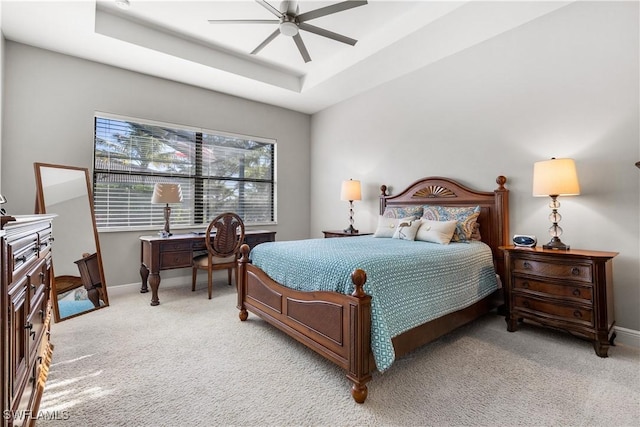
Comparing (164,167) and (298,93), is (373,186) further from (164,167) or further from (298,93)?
(164,167)

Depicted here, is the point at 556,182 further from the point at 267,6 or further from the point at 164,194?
the point at 164,194

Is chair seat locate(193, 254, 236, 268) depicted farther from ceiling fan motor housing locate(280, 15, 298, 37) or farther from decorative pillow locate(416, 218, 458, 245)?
ceiling fan motor housing locate(280, 15, 298, 37)

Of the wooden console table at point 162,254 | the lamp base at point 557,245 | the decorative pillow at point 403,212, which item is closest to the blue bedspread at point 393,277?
the lamp base at point 557,245

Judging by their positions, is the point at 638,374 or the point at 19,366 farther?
the point at 638,374

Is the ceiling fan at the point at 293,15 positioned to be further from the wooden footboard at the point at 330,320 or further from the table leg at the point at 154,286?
the table leg at the point at 154,286

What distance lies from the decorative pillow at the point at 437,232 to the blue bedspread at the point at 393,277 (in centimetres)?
14

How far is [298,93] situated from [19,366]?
423 centimetres

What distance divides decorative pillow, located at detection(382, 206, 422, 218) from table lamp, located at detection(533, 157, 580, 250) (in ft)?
4.03

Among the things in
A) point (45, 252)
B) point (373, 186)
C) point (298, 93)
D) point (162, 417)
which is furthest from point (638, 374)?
point (298, 93)

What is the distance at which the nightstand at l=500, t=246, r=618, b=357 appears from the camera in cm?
215

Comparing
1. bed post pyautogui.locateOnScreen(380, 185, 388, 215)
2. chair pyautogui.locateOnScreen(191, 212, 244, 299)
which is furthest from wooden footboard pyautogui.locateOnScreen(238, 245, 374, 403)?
bed post pyautogui.locateOnScreen(380, 185, 388, 215)

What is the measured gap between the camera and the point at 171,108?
4.09m

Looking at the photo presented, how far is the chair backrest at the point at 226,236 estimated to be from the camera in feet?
11.6

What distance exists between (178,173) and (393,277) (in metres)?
3.46
